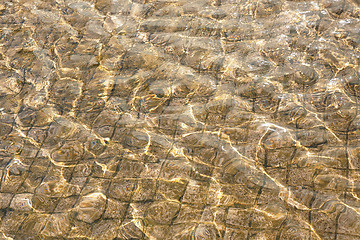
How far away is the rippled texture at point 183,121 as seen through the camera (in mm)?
2619

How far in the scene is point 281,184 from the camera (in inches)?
107

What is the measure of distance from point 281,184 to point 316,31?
2.32m

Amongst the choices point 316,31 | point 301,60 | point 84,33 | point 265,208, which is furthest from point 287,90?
point 84,33

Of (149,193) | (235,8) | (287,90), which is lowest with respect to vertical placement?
(149,193)

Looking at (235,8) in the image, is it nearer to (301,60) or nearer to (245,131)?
(301,60)

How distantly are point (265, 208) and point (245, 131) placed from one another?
828mm

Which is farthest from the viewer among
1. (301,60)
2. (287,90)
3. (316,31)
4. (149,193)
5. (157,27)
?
(157,27)

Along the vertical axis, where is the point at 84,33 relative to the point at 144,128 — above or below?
above

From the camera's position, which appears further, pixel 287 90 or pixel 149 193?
pixel 287 90

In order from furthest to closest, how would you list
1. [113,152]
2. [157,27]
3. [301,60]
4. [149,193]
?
1. [157,27]
2. [301,60]
3. [113,152]
4. [149,193]

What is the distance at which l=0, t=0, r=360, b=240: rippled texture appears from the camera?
2619 mm

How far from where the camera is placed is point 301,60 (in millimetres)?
3734

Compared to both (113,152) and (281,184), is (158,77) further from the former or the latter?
(281,184)

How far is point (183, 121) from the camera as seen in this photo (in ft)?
10.8
